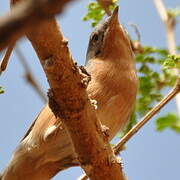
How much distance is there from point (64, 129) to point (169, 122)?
834 millimetres

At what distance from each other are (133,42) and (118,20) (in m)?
0.26

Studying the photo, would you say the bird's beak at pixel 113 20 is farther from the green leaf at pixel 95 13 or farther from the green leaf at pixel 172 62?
the green leaf at pixel 172 62

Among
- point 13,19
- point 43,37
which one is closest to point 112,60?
point 43,37

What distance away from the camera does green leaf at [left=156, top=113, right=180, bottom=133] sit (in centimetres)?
254

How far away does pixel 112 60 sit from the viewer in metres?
3.49

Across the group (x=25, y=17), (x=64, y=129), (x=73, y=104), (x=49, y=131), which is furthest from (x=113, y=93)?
(x=25, y=17)

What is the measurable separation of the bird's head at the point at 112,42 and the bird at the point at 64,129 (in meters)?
0.03

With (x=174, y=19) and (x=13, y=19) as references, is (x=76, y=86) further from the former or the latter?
(x=174, y=19)

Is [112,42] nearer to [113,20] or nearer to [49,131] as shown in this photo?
[113,20]

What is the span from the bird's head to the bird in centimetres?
3

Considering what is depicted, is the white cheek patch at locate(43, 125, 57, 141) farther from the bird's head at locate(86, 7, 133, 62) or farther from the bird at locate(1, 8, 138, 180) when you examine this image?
the bird's head at locate(86, 7, 133, 62)

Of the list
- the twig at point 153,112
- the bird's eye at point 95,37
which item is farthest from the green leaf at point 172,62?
the bird's eye at point 95,37

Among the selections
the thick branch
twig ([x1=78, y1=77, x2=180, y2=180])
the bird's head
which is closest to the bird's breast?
the bird's head

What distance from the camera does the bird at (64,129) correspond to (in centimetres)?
302
